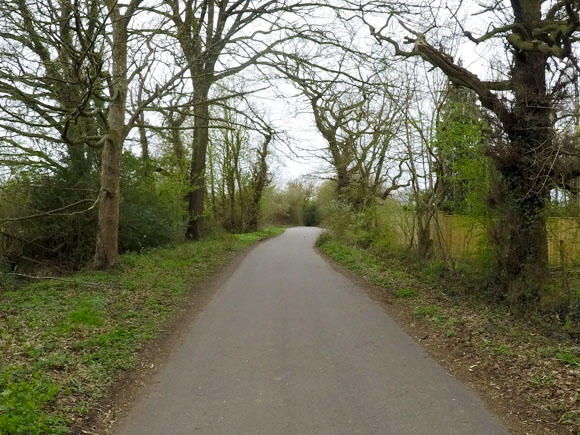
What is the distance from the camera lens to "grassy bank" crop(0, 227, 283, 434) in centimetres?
509

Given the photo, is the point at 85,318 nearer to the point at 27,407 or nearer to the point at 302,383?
the point at 27,407

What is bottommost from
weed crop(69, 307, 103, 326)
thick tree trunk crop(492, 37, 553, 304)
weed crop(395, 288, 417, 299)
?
weed crop(395, 288, 417, 299)

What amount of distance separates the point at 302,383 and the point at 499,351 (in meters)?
2.90

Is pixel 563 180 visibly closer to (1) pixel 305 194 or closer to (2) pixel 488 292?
(2) pixel 488 292

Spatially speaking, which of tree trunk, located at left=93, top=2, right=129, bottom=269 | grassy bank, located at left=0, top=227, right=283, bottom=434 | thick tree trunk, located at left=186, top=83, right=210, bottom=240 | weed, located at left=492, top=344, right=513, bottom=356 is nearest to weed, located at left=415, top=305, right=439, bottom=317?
weed, located at left=492, top=344, right=513, bottom=356

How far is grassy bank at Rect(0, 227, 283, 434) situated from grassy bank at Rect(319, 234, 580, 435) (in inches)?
176

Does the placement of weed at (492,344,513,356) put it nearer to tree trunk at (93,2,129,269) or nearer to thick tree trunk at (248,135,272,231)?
tree trunk at (93,2,129,269)

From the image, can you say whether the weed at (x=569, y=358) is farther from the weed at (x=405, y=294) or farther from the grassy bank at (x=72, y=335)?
the grassy bank at (x=72, y=335)

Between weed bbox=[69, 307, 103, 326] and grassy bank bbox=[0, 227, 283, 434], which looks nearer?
grassy bank bbox=[0, 227, 283, 434]

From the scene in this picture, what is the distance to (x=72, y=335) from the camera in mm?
7672

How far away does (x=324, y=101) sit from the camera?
15797mm

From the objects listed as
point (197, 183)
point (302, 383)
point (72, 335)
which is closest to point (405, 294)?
point (302, 383)

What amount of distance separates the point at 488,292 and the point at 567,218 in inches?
94.3

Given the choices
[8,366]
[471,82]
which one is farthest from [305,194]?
[8,366]
